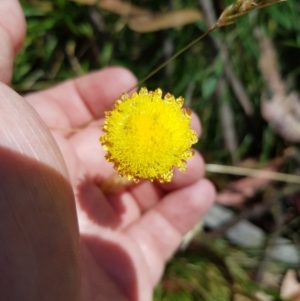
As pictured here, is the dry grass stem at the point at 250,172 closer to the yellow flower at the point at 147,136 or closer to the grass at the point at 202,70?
the grass at the point at 202,70

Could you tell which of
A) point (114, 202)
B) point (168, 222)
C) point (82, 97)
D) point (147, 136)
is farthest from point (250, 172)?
point (147, 136)

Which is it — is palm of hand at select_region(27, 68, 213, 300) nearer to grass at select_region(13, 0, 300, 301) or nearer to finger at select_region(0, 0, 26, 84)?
grass at select_region(13, 0, 300, 301)

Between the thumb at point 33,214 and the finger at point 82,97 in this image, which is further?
the finger at point 82,97

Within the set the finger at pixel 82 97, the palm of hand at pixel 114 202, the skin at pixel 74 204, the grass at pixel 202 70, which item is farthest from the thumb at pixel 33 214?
the grass at pixel 202 70

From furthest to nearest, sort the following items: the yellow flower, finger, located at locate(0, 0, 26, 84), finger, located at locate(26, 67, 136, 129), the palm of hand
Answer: finger, located at locate(26, 67, 136, 129) < the palm of hand < finger, located at locate(0, 0, 26, 84) < the yellow flower

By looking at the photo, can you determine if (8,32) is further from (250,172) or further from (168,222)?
(250,172)

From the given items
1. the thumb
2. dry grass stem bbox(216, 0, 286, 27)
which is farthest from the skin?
dry grass stem bbox(216, 0, 286, 27)
